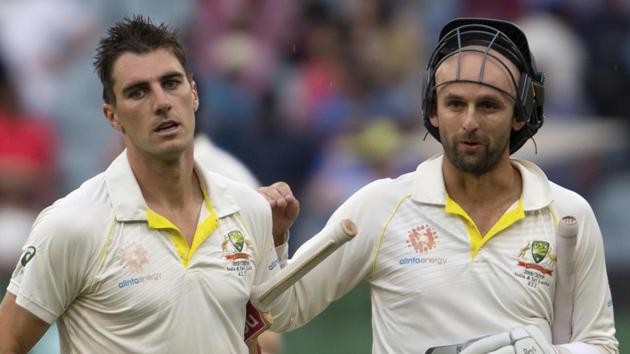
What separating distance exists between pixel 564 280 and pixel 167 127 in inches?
64.1

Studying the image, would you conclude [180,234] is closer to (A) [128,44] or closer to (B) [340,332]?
(A) [128,44]

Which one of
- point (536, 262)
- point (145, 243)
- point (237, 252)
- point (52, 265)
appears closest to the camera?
point (52, 265)

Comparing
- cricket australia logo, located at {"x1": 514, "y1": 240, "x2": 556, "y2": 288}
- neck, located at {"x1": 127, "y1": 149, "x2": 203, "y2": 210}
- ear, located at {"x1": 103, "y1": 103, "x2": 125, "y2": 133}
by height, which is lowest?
cricket australia logo, located at {"x1": 514, "y1": 240, "x2": 556, "y2": 288}

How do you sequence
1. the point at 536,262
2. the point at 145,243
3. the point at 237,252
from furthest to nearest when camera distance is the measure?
the point at 536,262 → the point at 237,252 → the point at 145,243

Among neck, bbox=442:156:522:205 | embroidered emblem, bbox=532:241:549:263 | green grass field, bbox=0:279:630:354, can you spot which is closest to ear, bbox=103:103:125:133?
neck, bbox=442:156:522:205

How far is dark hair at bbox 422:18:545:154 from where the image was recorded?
6051mm

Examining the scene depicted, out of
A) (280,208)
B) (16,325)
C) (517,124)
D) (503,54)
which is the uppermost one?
(503,54)

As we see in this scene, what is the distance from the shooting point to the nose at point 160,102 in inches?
226

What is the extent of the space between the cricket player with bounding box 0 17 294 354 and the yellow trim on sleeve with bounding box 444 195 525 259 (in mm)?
728

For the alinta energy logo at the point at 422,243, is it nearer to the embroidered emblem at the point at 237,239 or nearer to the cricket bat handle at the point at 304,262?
the cricket bat handle at the point at 304,262

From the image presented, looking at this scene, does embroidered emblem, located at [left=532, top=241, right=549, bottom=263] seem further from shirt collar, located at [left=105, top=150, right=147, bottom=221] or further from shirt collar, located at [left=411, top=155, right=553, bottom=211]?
shirt collar, located at [left=105, top=150, right=147, bottom=221]

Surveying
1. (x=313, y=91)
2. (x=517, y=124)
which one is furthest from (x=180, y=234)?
(x=313, y=91)

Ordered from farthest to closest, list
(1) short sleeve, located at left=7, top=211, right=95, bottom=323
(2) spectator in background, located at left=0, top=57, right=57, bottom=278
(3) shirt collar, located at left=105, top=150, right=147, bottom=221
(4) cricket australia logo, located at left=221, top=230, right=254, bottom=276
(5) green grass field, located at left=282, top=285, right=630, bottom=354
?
(2) spectator in background, located at left=0, top=57, right=57, bottom=278 < (5) green grass field, located at left=282, top=285, right=630, bottom=354 < (4) cricket australia logo, located at left=221, top=230, right=254, bottom=276 < (3) shirt collar, located at left=105, top=150, right=147, bottom=221 < (1) short sleeve, located at left=7, top=211, right=95, bottom=323

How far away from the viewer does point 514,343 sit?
570 cm
